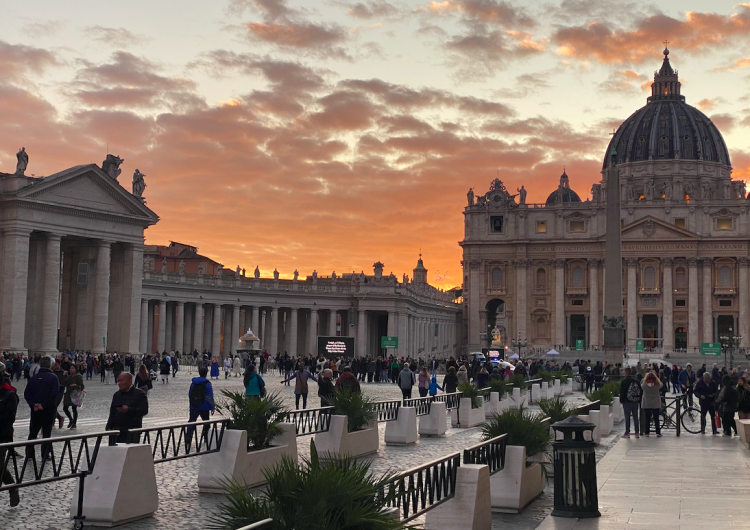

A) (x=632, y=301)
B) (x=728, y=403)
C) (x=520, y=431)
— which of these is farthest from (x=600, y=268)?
(x=520, y=431)

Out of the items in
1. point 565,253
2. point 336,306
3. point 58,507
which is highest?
point 565,253

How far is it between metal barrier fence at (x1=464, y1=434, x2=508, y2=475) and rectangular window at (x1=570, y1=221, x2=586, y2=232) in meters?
112

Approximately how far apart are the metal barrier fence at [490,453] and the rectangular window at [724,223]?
112669 millimetres

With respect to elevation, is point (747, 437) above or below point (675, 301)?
below

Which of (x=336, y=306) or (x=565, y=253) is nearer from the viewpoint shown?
(x=336, y=306)

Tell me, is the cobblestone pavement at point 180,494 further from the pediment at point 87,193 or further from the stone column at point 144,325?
the stone column at point 144,325

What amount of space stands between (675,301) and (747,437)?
10201 centimetres

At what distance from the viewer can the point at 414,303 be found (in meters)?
108

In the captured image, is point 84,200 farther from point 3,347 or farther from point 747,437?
point 747,437

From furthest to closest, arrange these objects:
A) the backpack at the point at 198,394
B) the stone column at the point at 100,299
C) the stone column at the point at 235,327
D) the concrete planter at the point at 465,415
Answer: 1. the stone column at the point at 235,327
2. the stone column at the point at 100,299
3. the concrete planter at the point at 465,415
4. the backpack at the point at 198,394

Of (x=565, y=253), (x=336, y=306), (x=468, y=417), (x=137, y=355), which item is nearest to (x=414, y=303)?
(x=336, y=306)

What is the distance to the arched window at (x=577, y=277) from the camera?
406 ft

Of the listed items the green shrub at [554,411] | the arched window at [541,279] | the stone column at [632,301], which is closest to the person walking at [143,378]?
the green shrub at [554,411]

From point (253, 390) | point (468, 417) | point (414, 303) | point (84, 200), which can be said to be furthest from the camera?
point (414, 303)
